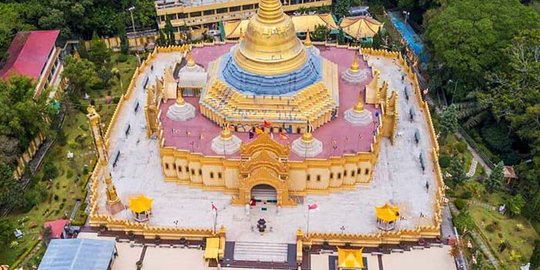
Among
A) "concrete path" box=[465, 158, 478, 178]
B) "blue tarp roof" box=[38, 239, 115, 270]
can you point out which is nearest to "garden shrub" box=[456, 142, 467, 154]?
"concrete path" box=[465, 158, 478, 178]

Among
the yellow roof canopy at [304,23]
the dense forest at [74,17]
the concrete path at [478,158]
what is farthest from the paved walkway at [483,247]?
the dense forest at [74,17]

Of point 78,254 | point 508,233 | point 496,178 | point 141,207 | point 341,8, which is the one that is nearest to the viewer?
point 78,254

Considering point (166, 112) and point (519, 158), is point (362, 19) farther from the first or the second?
point (166, 112)

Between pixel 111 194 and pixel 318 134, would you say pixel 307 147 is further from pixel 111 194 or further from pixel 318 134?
pixel 111 194

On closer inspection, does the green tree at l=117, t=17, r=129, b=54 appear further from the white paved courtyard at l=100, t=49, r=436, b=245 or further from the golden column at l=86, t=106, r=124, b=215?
the golden column at l=86, t=106, r=124, b=215

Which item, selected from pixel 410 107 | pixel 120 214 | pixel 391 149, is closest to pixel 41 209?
pixel 120 214

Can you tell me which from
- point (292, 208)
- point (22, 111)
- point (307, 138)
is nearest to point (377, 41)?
point (307, 138)
